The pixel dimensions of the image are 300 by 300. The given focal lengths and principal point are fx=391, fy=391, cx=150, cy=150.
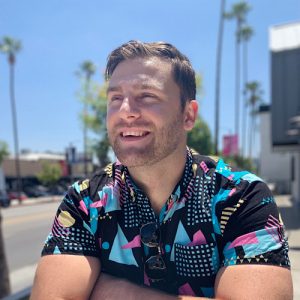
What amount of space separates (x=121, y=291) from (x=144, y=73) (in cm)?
105

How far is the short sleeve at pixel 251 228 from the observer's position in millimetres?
1646

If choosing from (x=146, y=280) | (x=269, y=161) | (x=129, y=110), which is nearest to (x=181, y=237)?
(x=146, y=280)

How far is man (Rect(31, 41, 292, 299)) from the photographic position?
1.72 meters

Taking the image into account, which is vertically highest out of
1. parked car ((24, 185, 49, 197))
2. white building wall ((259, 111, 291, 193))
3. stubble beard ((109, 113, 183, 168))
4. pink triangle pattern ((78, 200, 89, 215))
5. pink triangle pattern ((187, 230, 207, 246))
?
stubble beard ((109, 113, 183, 168))

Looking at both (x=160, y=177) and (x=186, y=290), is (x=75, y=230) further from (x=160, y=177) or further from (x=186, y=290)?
(x=186, y=290)

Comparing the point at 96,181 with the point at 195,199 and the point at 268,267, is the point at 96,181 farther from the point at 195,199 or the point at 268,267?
the point at 268,267

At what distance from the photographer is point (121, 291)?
70.2 inches

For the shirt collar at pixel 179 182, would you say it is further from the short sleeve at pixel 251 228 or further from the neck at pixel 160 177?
the short sleeve at pixel 251 228

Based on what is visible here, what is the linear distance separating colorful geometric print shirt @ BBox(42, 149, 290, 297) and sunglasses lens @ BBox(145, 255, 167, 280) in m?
0.02

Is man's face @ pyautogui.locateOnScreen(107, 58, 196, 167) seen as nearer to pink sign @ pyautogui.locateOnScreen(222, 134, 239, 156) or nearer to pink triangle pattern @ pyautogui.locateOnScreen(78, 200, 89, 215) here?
pink triangle pattern @ pyautogui.locateOnScreen(78, 200, 89, 215)

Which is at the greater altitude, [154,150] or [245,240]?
[154,150]

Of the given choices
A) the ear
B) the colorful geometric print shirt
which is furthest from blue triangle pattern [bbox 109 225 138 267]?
the ear

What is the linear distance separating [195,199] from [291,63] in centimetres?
1222

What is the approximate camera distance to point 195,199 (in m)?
1.88
